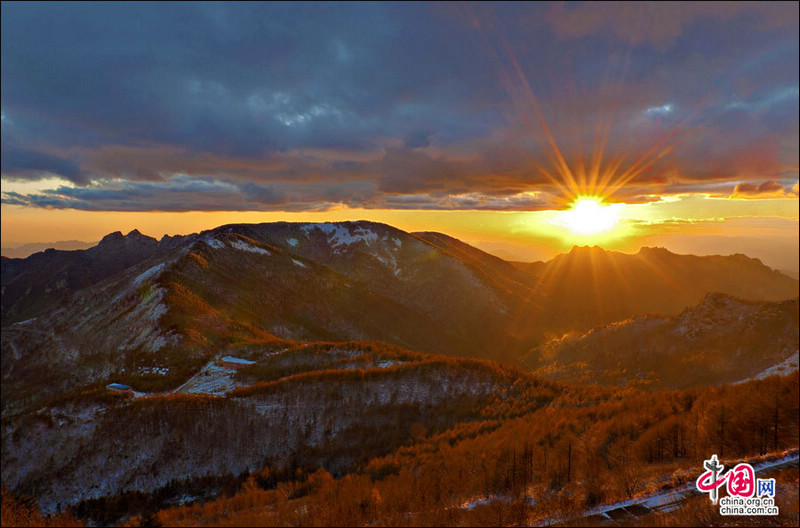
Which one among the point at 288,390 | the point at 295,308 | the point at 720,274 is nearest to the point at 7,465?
the point at 288,390

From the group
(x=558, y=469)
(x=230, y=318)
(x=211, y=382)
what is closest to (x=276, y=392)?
(x=211, y=382)

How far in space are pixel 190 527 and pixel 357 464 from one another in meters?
16.9

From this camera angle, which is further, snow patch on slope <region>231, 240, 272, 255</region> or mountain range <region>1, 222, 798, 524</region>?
snow patch on slope <region>231, 240, 272, 255</region>

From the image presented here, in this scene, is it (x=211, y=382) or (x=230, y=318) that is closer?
(x=211, y=382)

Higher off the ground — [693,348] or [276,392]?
[276,392]

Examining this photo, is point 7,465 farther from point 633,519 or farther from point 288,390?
point 633,519

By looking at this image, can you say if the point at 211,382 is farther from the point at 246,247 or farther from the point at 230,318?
the point at 246,247

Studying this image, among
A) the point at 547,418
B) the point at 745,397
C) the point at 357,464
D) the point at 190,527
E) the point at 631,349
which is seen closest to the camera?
the point at 190,527

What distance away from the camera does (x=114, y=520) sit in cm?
2789
